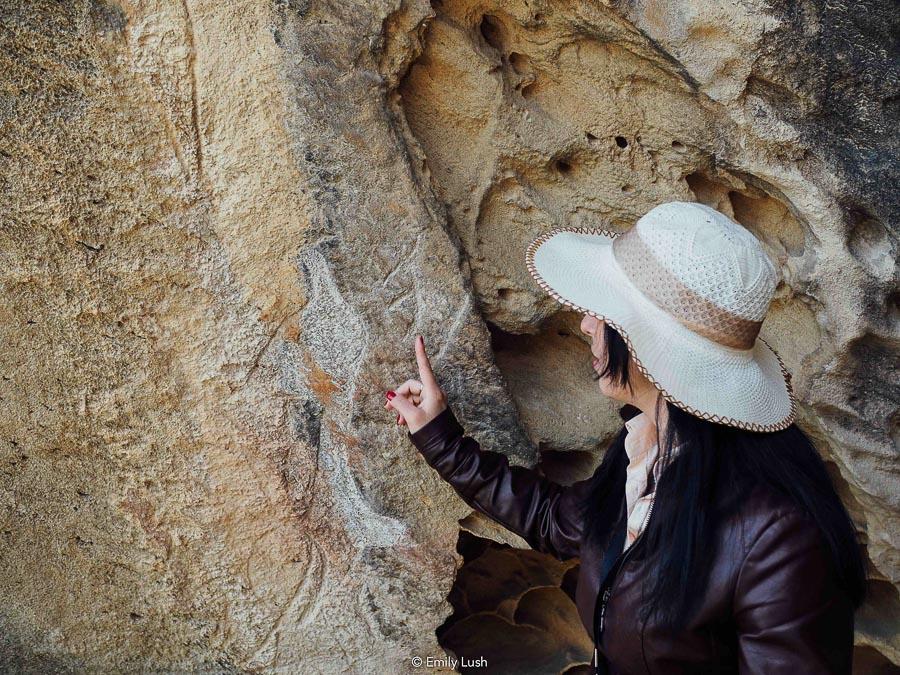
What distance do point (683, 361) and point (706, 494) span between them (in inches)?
7.5

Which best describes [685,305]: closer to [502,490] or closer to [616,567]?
[616,567]

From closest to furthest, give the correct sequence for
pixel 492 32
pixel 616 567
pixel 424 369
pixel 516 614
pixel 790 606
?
pixel 790 606 → pixel 616 567 → pixel 424 369 → pixel 492 32 → pixel 516 614

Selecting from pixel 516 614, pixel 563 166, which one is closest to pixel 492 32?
pixel 563 166

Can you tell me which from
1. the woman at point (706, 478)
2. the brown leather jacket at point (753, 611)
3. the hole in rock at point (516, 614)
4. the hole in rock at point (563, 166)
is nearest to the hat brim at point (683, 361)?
the woman at point (706, 478)

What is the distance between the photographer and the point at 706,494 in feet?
3.84

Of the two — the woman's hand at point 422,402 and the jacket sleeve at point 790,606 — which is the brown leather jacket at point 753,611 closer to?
the jacket sleeve at point 790,606

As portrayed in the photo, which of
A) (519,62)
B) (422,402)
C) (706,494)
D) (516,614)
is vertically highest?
(519,62)

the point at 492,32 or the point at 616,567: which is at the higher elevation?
the point at 492,32

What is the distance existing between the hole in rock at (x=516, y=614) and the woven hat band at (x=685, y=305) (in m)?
0.99

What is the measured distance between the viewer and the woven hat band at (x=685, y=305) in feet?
3.62

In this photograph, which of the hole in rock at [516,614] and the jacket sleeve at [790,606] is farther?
the hole in rock at [516,614]

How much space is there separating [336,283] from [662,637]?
766 mm

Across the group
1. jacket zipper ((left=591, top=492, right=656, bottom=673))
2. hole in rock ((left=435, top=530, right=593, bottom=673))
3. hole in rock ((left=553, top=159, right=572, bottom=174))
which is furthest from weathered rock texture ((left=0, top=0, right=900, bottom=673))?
jacket zipper ((left=591, top=492, right=656, bottom=673))

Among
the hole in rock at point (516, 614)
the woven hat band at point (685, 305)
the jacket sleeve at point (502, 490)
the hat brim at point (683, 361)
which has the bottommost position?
the hole in rock at point (516, 614)
